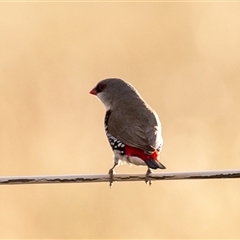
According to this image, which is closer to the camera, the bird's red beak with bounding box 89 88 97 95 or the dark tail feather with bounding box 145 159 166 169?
the dark tail feather with bounding box 145 159 166 169

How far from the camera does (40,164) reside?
22.7ft

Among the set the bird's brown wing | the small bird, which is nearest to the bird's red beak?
the small bird

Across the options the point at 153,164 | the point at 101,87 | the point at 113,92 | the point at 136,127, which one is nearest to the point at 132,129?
the point at 136,127

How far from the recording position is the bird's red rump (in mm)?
5578

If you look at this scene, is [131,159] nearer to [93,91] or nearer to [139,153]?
Result: [139,153]

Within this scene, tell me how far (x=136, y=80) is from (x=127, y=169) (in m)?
0.89

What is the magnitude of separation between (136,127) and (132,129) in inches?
1.4

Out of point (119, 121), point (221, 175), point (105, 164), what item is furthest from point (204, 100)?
point (221, 175)

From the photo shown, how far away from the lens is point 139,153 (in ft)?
18.6

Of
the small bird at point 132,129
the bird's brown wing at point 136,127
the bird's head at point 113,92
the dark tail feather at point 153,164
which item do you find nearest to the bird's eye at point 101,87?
the bird's head at point 113,92

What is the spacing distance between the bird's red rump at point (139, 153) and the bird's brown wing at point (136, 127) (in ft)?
0.12

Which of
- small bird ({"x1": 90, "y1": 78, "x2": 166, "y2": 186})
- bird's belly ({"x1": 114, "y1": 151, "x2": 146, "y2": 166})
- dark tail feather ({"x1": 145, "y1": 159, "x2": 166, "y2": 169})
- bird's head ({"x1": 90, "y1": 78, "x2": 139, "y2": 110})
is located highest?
bird's head ({"x1": 90, "y1": 78, "x2": 139, "y2": 110})

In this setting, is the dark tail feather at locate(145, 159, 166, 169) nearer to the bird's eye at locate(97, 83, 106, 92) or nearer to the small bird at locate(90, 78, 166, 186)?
the small bird at locate(90, 78, 166, 186)

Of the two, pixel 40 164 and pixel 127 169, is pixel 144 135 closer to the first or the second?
pixel 40 164
